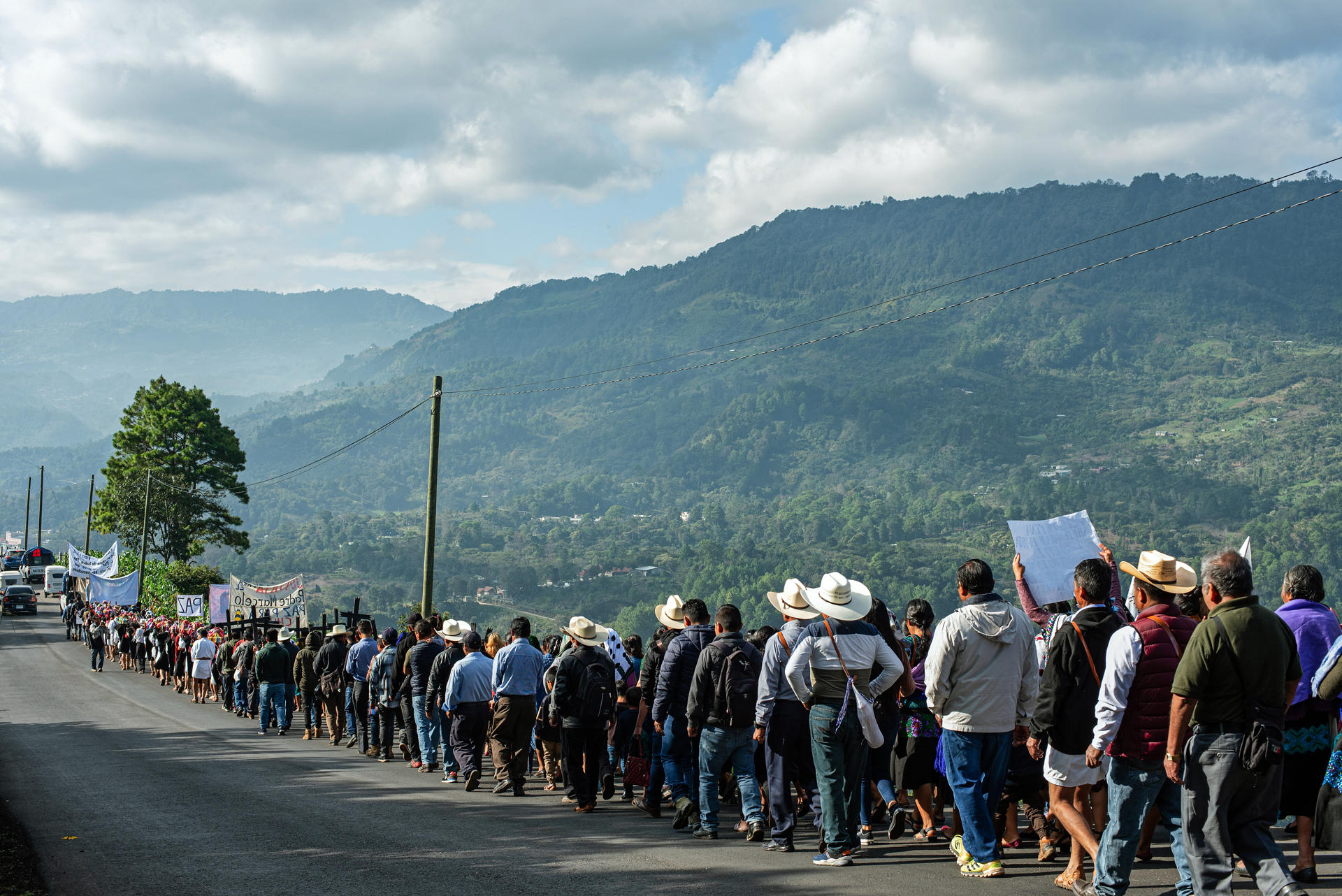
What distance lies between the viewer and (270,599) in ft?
106

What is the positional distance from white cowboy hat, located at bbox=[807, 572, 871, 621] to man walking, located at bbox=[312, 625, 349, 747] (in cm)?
996

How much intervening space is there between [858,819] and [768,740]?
83cm

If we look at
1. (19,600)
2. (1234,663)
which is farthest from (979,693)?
(19,600)

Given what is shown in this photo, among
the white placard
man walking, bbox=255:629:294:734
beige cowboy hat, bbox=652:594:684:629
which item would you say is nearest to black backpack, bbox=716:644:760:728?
beige cowboy hat, bbox=652:594:684:629

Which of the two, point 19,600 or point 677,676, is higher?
point 677,676

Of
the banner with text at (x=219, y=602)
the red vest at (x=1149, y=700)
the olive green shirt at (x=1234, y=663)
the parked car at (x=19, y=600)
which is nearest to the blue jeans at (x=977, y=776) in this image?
the red vest at (x=1149, y=700)

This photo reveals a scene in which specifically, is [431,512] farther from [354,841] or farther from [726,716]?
[726,716]

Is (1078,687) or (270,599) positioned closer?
(1078,687)

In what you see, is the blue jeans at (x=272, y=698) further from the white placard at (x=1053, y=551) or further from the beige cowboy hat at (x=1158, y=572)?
the beige cowboy hat at (x=1158, y=572)

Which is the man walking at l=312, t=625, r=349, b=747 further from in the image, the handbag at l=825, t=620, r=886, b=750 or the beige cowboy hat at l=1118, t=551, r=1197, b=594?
the beige cowboy hat at l=1118, t=551, r=1197, b=594

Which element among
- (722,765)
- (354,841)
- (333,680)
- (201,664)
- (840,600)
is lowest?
(201,664)

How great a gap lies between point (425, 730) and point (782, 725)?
618 centimetres

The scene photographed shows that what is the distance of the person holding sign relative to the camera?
23.1 metres

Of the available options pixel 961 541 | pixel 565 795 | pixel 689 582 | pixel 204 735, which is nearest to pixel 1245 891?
pixel 565 795
